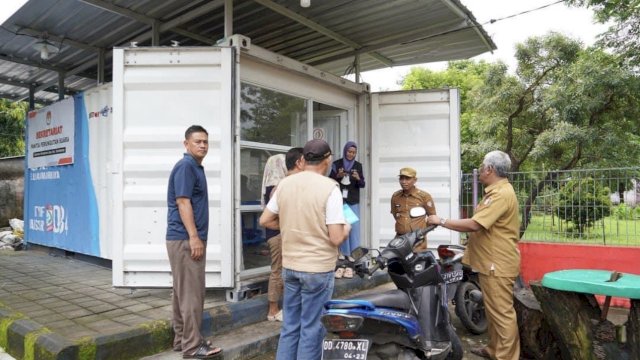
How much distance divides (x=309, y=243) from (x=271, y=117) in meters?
2.82

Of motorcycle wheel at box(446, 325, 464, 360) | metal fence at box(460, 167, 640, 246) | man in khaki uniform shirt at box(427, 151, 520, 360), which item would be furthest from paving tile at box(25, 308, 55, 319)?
metal fence at box(460, 167, 640, 246)

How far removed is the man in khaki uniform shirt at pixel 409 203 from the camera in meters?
4.63

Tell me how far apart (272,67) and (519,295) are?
3.38 meters

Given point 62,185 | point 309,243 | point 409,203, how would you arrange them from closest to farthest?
point 309,243 → point 409,203 → point 62,185

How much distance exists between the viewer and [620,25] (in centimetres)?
881

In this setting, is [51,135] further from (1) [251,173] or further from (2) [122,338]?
(2) [122,338]

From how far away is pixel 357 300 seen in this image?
8.43 feet

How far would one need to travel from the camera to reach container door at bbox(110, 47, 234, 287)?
4117 mm

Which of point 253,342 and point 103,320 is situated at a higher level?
point 103,320

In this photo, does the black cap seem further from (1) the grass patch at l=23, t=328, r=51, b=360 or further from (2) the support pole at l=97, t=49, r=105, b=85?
(2) the support pole at l=97, t=49, r=105, b=85

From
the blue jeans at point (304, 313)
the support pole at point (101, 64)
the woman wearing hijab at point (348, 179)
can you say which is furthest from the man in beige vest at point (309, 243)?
the support pole at point (101, 64)

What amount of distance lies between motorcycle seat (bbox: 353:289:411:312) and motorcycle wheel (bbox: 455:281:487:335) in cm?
168

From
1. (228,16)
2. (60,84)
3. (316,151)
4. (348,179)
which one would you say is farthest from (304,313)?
(60,84)

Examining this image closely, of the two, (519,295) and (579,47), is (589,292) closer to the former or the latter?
(519,295)
